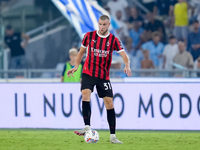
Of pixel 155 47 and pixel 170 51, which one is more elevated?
pixel 155 47

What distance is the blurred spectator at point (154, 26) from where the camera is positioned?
501 inches

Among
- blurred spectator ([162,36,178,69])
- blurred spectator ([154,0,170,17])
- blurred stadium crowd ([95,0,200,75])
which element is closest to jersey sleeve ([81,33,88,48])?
blurred stadium crowd ([95,0,200,75])

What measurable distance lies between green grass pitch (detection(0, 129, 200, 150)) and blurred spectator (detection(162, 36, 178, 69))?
4172mm

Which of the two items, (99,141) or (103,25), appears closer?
(103,25)

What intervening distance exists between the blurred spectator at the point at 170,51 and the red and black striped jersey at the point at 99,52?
6.00m

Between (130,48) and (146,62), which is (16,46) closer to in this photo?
(130,48)

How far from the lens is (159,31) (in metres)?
12.7

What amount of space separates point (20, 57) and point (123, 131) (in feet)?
18.4

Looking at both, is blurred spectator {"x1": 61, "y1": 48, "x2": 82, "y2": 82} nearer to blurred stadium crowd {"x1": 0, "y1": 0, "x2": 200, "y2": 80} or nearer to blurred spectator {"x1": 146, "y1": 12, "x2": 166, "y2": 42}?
blurred stadium crowd {"x1": 0, "y1": 0, "x2": 200, "y2": 80}

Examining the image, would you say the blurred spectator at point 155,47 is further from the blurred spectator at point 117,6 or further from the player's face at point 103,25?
the player's face at point 103,25

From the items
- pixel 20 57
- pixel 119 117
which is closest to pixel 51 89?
pixel 119 117

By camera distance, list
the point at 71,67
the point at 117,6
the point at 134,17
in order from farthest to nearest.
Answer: the point at 117,6 → the point at 134,17 → the point at 71,67

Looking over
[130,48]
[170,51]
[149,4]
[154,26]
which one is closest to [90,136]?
[170,51]

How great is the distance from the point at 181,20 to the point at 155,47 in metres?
1.22
